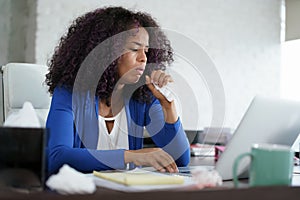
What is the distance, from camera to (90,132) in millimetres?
1636

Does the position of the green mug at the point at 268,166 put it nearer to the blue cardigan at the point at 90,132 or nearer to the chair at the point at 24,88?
the blue cardigan at the point at 90,132

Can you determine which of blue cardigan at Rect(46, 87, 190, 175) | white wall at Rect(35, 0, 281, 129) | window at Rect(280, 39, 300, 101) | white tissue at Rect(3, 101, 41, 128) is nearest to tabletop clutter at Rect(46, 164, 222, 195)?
white tissue at Rect(3, 101, 41, 128)

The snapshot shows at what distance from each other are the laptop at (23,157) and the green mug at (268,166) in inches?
13.3

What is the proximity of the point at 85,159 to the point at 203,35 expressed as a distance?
3122 millimetres

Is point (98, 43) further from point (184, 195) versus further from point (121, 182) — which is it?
point (184, 195)

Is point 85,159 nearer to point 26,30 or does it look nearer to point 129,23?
point 129,23

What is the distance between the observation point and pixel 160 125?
171 centimetres

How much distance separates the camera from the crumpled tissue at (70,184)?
765 mm

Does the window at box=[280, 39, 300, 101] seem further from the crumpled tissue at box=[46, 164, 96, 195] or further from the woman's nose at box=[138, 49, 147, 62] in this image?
the crumpled tissue at box=[46, 164, 96, 195]

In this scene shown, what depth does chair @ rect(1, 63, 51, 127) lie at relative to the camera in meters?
1.98

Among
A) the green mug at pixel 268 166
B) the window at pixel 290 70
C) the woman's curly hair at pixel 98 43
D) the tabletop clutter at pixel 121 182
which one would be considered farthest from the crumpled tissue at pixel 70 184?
the window at pixel 290 70

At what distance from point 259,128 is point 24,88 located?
123 cm

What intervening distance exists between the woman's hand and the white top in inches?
7.7

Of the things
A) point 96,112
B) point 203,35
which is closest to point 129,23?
point 96,112
